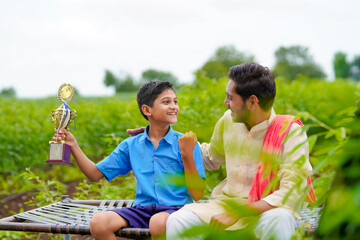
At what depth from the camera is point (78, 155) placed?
8.67 ft

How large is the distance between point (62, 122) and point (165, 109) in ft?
1.94

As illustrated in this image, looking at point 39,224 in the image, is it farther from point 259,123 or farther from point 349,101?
point 349,101

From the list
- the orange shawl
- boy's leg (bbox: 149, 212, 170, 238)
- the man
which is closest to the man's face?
the man

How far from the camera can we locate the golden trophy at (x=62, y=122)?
2.51 meters

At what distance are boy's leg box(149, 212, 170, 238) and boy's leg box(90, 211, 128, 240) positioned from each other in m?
0.19

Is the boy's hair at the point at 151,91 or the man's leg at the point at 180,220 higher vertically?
the boy's hair at the point at 151,91

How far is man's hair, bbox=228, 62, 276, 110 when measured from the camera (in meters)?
2.30

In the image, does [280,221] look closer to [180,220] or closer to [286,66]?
[180,220]

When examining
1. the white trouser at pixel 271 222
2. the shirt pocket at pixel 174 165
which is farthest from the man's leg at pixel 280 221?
the shirt pocket at pixel 174 165

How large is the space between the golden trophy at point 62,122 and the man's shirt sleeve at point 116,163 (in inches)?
9.7

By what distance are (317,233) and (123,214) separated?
5.59ft

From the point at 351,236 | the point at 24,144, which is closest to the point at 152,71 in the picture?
the point at 24,144

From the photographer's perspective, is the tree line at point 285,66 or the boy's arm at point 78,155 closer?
the boy's arm at point 78,155

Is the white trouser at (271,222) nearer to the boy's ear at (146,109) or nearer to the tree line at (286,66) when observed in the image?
the boy's ear at (146,109)
